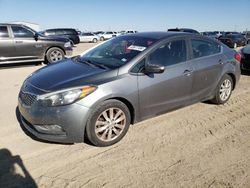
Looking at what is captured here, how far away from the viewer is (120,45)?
5.12 m

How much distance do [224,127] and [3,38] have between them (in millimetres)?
9018

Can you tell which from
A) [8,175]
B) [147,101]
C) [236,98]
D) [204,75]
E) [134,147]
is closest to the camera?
[8,175]

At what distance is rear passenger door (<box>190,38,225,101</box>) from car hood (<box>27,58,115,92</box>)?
1.83m

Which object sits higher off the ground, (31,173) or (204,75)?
(204,75)

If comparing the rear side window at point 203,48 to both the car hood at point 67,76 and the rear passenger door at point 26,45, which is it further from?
the rear passenger door at point 26,45

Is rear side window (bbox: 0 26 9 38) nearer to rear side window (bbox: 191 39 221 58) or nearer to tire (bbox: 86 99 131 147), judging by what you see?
rear side window (bbox: 191 39 221 58)

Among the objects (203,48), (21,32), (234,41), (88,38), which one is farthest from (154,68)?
(88,38)

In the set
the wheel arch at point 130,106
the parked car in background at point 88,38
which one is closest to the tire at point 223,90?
the wheel arch at point 130,106

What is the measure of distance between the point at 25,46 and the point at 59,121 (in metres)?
8.13

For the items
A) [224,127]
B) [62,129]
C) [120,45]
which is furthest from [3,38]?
[224,127]

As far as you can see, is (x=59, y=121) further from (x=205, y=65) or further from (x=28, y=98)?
(x=205, y=65)

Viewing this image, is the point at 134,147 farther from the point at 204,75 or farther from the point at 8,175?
the point at 204,75

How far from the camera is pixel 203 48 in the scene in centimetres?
556

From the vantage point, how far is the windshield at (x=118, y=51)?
14.9 ft
